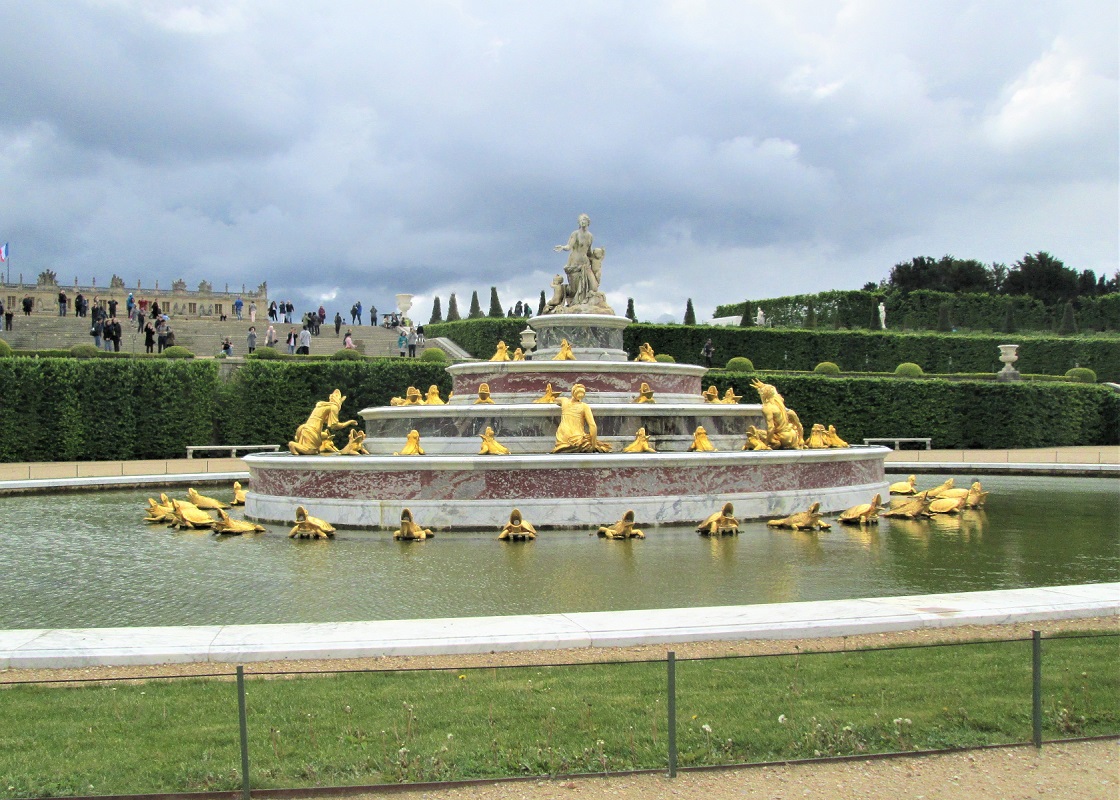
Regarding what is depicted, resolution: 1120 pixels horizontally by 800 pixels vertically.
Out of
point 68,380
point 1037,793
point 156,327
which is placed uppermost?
point 156,327

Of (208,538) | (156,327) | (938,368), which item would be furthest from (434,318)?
(208,538)

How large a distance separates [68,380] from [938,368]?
4290cm

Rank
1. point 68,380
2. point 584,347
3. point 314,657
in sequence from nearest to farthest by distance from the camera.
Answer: point 314,657 < point 584,347 < point 68,380

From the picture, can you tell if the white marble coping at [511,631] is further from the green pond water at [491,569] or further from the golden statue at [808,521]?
the golden statue at [808,521]

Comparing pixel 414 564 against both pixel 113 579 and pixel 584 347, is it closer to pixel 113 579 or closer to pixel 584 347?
pixel 113 579

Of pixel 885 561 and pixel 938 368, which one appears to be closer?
pixel 885 561

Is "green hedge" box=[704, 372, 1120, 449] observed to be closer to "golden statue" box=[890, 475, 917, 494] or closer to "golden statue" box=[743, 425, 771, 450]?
"golden statue" box=[890, 475, 917, 494]

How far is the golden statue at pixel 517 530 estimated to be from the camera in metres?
13.5

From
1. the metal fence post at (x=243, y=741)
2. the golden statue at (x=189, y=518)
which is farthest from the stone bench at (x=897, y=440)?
the metal fence post at (x=243, y=741)

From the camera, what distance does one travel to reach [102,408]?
30.5 meters

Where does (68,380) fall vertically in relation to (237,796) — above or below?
above

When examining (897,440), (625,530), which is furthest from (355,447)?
(897,440)

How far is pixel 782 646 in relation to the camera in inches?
298

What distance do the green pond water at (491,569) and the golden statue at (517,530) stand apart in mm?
208
